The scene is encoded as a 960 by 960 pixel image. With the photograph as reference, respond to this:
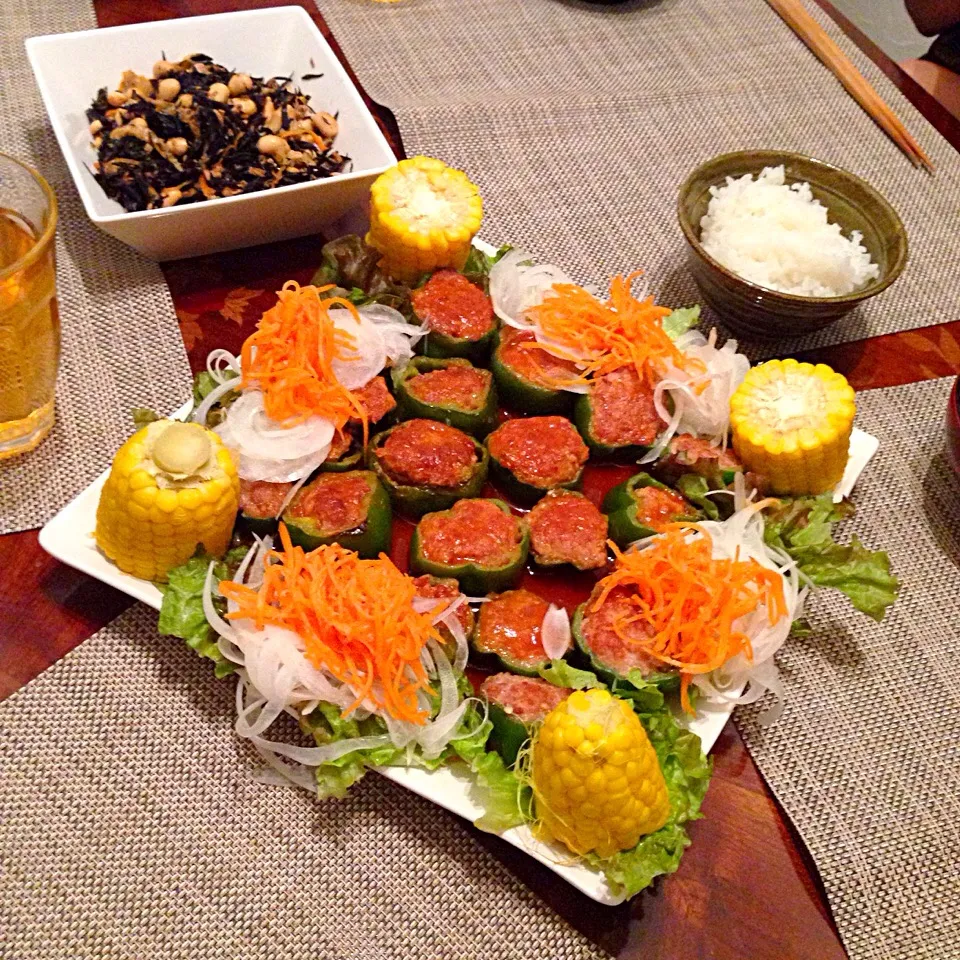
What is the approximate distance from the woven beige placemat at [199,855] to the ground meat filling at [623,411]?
2.62ft

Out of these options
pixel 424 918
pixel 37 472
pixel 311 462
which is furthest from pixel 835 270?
pixel 37 472

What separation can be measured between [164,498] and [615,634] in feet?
2.55

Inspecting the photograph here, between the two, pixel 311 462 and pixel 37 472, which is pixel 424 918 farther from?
pixel 37 472

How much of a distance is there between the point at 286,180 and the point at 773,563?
57.5 inches

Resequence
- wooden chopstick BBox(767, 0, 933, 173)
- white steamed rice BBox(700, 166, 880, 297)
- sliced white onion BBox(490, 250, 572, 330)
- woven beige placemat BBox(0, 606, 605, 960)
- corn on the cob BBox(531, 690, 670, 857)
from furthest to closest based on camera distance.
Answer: wooden chopstick BBox(767, 0, 933, 173), white steamed rice BBox(700, 166, 880, 297), sliced white onion BBox(490, 250, 572, 330), woven beige placemat BBox(0, 606, 605, 960), corn on the cob BBox(531, 690, 670, 857)

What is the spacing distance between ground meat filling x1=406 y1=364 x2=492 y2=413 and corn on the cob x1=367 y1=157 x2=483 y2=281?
0.90ft

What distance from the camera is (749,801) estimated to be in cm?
155

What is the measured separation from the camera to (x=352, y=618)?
55.6 inches

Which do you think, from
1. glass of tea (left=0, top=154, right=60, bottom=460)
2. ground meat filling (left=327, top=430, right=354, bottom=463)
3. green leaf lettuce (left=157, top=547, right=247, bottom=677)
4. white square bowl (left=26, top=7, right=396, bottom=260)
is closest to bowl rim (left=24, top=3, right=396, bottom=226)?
white square bowl (left=26, top=7, right=396, bottom=260)

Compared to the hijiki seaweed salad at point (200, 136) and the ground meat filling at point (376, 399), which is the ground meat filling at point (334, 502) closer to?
the ground meat filling at point (376, 399)

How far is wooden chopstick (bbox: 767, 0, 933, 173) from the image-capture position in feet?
9.03

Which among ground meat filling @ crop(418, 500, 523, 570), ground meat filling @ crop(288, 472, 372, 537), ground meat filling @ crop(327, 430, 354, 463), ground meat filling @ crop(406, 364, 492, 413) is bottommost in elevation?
ground meat filling @ crop(418, 500, 523, 570)

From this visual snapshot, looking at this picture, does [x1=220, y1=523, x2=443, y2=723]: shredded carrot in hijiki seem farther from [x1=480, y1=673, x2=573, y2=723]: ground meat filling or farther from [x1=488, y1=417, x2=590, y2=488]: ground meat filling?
[x1=488, y1=417, x2=590, y2=488]: ground meat filling

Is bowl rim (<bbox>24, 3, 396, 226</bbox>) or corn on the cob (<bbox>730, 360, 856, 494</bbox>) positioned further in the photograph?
bowl rim (<bbox>24, 3, 396, 226</bbox>)
